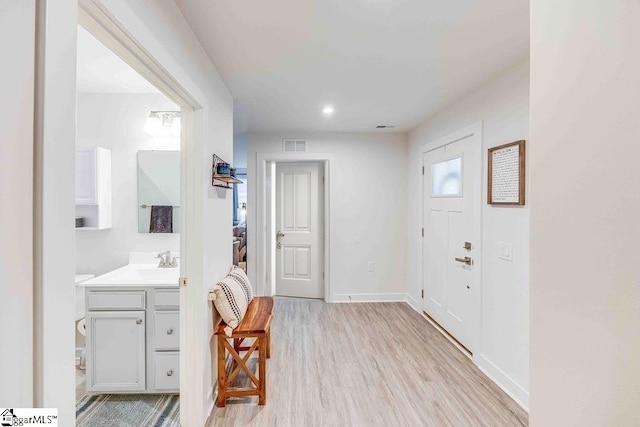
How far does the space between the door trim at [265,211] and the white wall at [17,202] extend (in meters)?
3.60

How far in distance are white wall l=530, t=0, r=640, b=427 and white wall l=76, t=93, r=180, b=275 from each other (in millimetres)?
2695

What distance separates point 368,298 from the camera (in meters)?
4.41

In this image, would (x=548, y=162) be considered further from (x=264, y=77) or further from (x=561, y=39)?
(x=264, y=77)

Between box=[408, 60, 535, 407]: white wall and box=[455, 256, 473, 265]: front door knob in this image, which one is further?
box=[455, 256, 473, 265]: front door knob

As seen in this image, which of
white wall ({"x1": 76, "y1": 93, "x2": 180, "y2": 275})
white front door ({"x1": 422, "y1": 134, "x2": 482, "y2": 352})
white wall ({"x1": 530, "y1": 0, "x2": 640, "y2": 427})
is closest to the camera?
white wall ({"x1": 530, "y1": 0, "x2": 640, "y2": 427})

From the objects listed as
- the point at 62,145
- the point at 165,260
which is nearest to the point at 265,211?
the point at 165,260

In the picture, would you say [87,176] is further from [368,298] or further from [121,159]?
[368,298]

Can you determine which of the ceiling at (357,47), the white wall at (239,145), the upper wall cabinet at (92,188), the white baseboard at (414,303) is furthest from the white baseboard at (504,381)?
the white wall at (239,145)

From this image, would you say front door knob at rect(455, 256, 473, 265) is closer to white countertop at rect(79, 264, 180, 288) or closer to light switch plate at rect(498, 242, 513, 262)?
light switch plate at rect(498, 242, 513, 262)

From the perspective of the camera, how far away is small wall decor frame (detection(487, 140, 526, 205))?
84.7 inches

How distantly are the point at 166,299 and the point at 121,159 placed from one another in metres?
1.38

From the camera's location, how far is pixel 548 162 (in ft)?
2.70

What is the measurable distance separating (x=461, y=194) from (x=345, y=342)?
1.88m

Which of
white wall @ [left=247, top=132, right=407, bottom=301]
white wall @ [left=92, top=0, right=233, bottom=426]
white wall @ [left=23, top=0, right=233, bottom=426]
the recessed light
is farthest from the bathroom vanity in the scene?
white wall @ [left=247, top=132, right=407, bottom=301]
